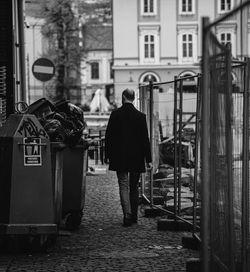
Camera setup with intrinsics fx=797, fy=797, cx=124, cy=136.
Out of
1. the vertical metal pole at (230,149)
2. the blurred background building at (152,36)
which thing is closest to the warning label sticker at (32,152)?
the vertical metal pole at (230,149)

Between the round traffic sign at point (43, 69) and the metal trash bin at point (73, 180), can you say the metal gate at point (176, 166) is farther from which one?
Answer: the round traffic sign at point (43, 69)

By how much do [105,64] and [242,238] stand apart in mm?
107323

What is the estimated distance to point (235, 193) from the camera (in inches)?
229

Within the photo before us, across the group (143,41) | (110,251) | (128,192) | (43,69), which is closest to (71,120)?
(128,192)

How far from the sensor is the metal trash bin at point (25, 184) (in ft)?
27.5

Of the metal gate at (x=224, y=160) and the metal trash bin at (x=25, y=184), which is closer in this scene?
the metal gate at (x=224, y=160)

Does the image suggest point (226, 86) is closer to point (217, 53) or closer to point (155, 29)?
point (217, 53)

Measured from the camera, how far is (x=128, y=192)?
1095 centimetres

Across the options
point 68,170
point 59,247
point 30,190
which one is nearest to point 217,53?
point 30,190

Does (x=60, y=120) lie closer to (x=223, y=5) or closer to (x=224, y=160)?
(x=224, y=160)

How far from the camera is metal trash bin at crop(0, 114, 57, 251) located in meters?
8.39

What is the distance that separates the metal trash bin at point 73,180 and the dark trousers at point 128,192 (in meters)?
0.66

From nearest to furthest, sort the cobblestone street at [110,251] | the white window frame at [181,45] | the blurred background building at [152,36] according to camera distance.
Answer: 1. the cobblestone street at [110,251]
2. the blurred background building at [152,36]
3. the white window frame at [181,45]

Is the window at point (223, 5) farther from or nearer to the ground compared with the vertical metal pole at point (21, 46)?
farther from the ground
